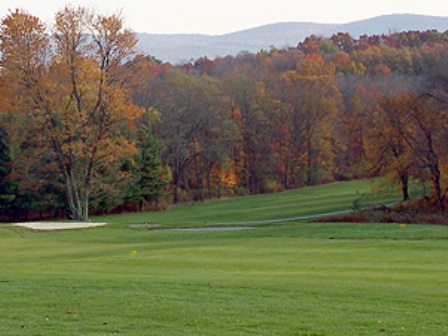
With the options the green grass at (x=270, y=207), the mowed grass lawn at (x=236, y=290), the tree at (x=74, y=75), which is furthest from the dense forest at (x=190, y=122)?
the mowed grass lawn at (x=236, y=290)

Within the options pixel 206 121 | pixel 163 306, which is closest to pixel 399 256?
pixel 163 306

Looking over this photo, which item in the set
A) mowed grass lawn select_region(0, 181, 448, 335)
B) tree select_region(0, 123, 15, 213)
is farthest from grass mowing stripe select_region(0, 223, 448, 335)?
tree select_region(0, 123, 15, 213)

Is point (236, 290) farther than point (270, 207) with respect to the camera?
No

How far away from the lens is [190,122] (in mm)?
76875

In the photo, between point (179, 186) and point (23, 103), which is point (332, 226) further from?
point (179, 186)

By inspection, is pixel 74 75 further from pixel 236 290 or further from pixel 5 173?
pixel 236 290

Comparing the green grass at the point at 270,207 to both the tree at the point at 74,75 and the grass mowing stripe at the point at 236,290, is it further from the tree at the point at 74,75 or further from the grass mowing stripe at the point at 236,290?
the grass mowing stripe at the point at 236,290

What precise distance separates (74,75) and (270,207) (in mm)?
22753

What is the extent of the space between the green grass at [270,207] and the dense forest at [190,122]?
106 inches

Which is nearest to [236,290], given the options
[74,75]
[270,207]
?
[74,75]

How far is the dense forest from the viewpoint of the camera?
43.7 meters

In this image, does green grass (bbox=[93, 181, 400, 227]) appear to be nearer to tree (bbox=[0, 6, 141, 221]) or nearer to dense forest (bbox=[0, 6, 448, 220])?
dense forest (bbox=[0, 6, 448, 220])

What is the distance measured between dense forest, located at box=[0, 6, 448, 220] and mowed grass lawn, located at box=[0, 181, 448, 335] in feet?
63.5

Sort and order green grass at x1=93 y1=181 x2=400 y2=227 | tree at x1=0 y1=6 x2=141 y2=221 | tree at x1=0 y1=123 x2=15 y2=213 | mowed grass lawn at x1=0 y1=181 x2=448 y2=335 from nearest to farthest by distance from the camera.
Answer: mowed grass lawn at x1=0 y1=181 x2=448 y2=335 → tree at x1=0 y1=6 x2=141 y2=221 → green grass at x1=93 y1=181 x2=400 y2=227 → tree at x1=0 y1=123 x2=15 y2=213
